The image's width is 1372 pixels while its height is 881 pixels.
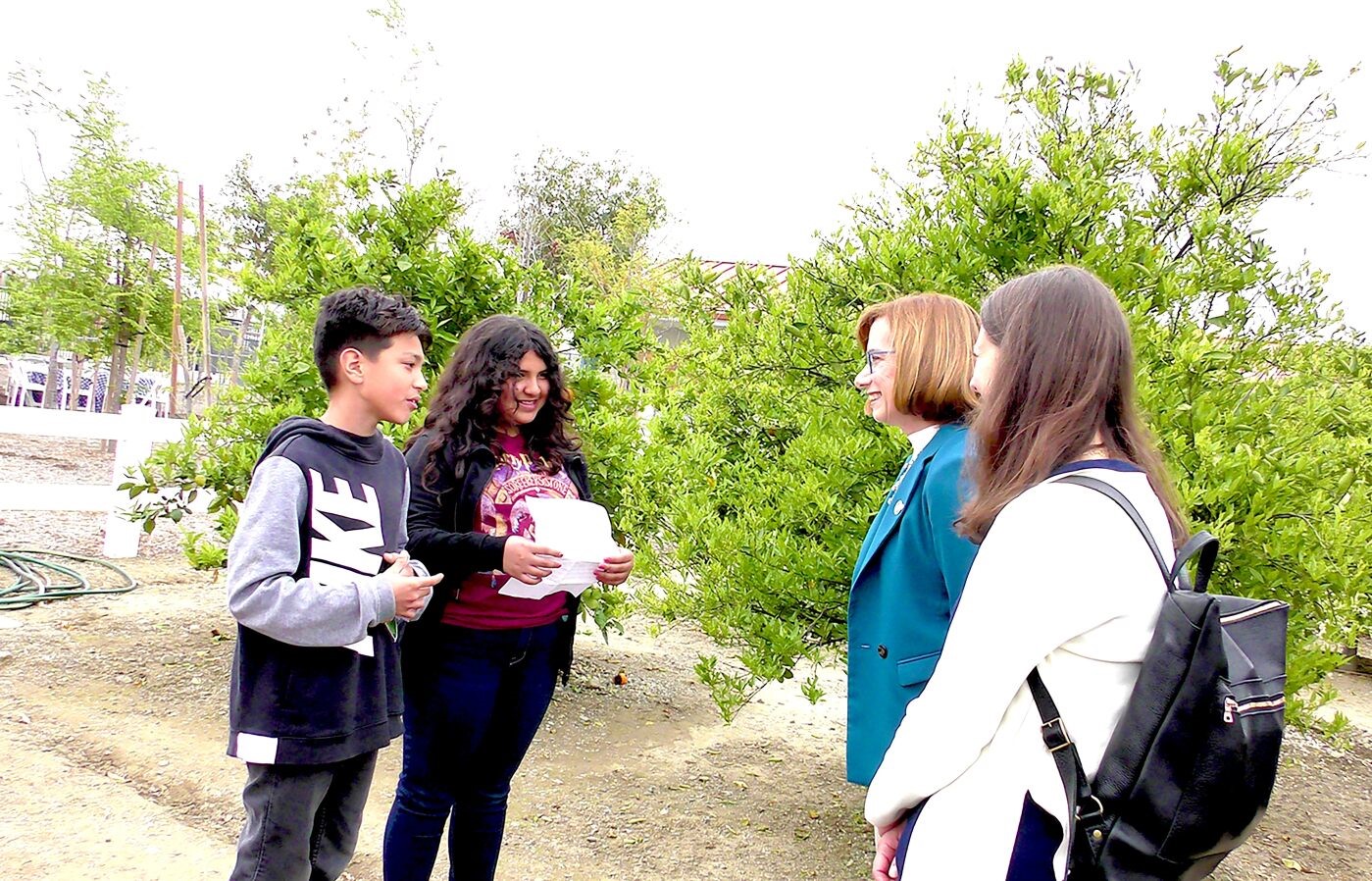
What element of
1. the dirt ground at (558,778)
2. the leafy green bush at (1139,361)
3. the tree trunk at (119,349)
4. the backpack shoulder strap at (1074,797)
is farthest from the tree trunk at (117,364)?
the backpack shoulder strap at (1074,797)

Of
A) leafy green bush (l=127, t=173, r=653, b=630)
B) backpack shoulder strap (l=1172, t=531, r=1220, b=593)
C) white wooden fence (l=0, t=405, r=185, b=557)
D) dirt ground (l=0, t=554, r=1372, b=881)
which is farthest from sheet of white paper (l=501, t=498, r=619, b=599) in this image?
white wooden fence (l=0, t=405, r=185, b=557)

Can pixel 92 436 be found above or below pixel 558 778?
above

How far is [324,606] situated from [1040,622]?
1.45m

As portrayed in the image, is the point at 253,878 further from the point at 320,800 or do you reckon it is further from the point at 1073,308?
the point at 1073,308

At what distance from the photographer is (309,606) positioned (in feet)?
6.43

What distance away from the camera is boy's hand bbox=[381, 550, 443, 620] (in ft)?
6.89

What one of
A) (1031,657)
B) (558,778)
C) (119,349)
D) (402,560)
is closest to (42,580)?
(558,778)

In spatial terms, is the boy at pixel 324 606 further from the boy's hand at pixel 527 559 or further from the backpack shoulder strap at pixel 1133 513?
the backpack shoulder strap at pixel 1133 513

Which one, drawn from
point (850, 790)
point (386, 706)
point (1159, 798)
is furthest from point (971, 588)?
point (850, 790)

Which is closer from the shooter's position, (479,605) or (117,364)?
(479,605)

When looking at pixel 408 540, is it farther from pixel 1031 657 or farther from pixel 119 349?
pixel 119 349

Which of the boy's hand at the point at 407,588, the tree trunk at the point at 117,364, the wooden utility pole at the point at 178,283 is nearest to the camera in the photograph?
the boy's hand at the point at 407,588

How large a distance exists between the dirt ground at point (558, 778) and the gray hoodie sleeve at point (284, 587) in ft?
4.80

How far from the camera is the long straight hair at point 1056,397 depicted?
4.75 ft
